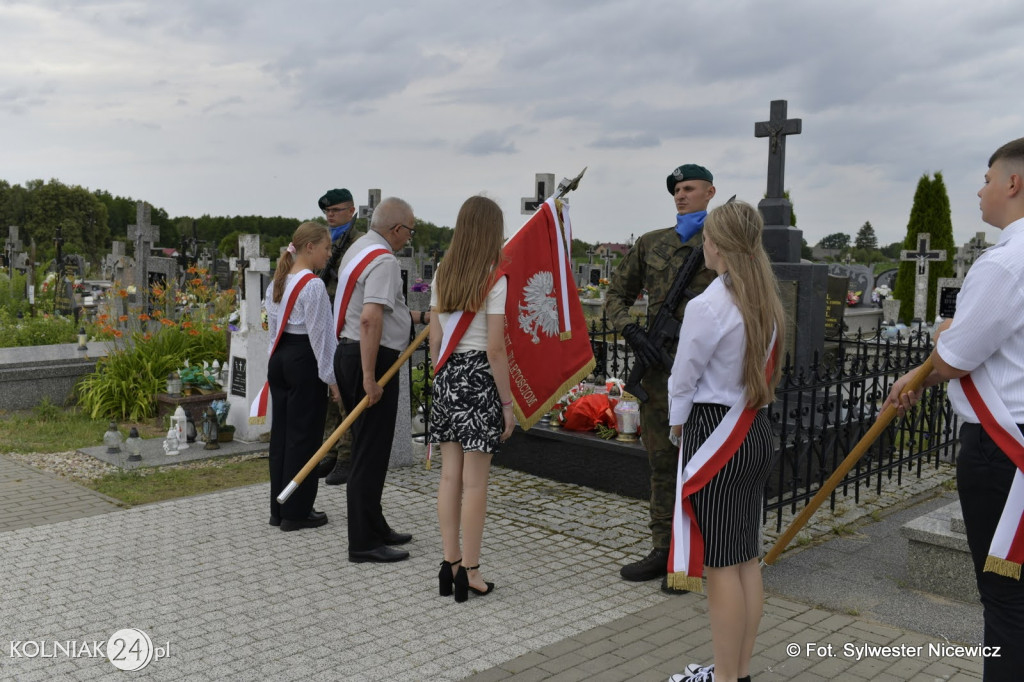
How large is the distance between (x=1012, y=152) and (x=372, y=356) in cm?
317

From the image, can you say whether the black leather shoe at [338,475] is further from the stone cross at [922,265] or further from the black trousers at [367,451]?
the stone cross at [922,265]

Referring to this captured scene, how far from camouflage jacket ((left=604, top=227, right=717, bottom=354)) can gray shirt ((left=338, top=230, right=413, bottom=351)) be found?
120 cm

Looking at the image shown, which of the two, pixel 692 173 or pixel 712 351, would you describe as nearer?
pixel 712 351

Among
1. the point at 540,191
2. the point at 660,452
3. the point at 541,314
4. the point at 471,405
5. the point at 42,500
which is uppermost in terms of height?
the point at 540,191

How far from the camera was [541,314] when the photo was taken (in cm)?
525

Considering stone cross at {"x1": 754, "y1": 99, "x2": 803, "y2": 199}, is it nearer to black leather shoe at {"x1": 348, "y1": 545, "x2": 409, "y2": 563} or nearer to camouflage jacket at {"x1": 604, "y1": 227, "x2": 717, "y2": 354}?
camouflage jacket at {"x1": 604, "y1": 227, "x2": 717, "y2": 354}

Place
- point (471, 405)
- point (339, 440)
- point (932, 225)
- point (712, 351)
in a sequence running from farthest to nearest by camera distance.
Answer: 1. point (932, 225)
2. point (339, 440)
3. point (471, 405)
4. point (712, 351)

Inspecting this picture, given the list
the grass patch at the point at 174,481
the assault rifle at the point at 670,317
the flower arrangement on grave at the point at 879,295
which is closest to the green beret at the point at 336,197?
the grass patch at the point at 174,481

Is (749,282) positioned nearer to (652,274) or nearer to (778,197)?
(652,274)

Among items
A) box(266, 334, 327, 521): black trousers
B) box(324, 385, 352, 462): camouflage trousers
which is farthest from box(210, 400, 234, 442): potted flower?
box(266, 334, 327, 521): black trousers

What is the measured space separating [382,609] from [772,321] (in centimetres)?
234

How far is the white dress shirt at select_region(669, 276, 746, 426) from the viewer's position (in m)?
3.16

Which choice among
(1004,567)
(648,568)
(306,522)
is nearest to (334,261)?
(306,522)

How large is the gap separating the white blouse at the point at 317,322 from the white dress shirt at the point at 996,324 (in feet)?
11.7
